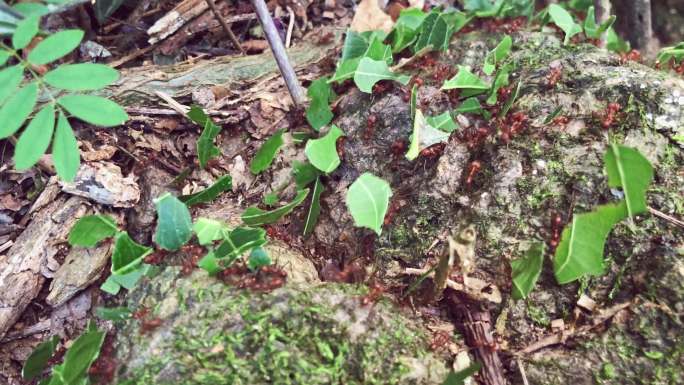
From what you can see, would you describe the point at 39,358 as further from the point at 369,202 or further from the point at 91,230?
the point at 369,202

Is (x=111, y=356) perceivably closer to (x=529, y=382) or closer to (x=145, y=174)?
(x=145, y=174)

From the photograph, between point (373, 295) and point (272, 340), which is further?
point (373, 295)

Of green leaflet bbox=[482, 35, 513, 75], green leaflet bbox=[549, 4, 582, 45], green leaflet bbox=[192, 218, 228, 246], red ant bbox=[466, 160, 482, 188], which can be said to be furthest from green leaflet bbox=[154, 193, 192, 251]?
green leaflet bbox=[549, 4, 582, 45]

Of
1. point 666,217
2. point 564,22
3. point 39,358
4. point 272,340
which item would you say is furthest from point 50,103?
point 564,22

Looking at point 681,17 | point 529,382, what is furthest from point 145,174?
point 681,17

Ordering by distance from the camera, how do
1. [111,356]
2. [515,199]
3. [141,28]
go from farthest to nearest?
[141,28] < [515,199] < [111,356]

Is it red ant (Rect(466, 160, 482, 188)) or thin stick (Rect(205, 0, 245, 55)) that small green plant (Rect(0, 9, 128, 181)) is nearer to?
thin stick (Rect(205, 0, 245, 55))
